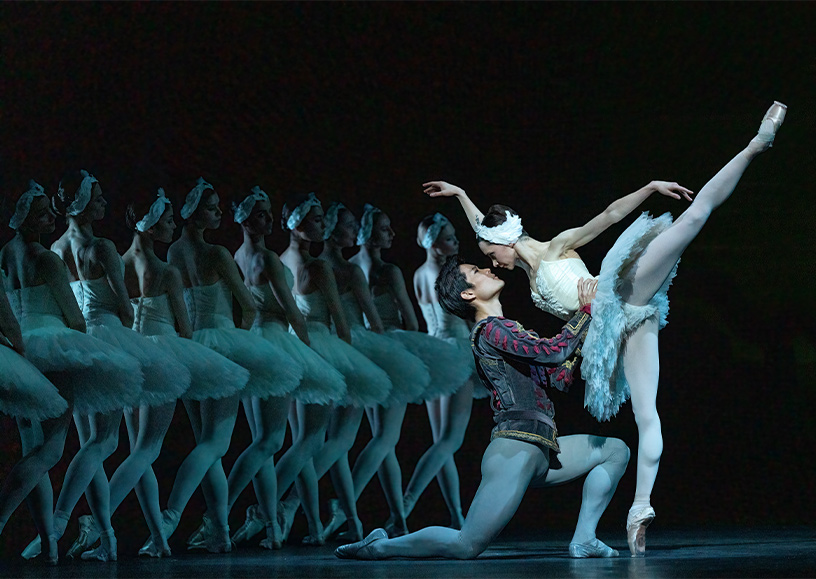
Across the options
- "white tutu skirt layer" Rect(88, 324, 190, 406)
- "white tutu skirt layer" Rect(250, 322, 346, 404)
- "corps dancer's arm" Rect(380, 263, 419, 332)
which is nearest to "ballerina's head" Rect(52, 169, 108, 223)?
"white tutu skirt layer" Rect(88, 324, 190, 406)

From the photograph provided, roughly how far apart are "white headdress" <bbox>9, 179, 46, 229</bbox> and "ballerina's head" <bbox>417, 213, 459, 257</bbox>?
2.39 metres

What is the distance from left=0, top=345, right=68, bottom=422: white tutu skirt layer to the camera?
16.2 feet

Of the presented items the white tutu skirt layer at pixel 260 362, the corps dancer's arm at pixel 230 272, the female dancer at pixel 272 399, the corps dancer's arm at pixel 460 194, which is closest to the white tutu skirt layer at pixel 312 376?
the female dancer at pixel 272 399

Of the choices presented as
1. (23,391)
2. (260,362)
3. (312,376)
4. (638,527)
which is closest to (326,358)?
(312,376)

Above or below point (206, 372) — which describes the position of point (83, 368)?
above

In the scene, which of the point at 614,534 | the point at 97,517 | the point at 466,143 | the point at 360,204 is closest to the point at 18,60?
the point at 360,204

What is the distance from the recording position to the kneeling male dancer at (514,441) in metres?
4.62

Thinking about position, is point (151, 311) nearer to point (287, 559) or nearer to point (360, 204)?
point (287, 559)

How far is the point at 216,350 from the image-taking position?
6.06 meters

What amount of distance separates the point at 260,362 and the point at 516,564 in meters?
1.78

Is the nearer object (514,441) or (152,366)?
(514,441)

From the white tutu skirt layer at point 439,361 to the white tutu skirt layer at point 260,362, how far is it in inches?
35.4

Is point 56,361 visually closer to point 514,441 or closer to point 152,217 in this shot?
point 152,217

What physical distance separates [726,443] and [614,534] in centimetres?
161
